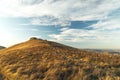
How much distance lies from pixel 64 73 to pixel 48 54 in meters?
11.8

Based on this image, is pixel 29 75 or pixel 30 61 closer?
pixel 29 75

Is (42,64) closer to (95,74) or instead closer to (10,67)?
(10,67)

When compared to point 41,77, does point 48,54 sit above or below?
above

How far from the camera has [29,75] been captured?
26844 millimetres

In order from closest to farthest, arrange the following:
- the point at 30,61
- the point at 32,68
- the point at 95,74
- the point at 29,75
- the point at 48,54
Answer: the point at 95,74, the point at 29,75, the point at 32,68, the point at 30,61, the point at 48,54

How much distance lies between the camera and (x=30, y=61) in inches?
1325

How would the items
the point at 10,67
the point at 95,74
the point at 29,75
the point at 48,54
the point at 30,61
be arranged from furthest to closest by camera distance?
the point at 48,54 < the point at 30,61 < the point at 10,67 < the point at 29,75 < the point at 95,74

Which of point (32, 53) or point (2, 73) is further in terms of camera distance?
point (32, 53)

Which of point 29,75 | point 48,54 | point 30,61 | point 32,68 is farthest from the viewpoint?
point 48,54

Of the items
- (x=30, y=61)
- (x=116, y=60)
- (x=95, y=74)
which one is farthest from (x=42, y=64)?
(x=116, y=60)

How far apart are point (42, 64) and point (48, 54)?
680 cm

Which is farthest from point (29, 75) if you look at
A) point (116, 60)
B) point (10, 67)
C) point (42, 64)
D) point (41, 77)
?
point (116, 60)

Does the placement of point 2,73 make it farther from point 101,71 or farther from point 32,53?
point 101,71

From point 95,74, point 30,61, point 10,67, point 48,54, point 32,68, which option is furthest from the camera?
point 48,54
